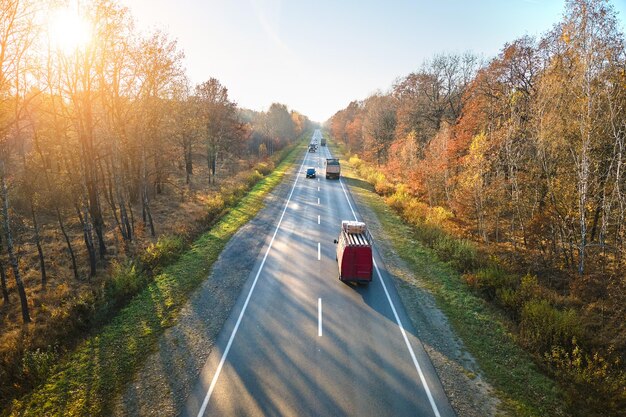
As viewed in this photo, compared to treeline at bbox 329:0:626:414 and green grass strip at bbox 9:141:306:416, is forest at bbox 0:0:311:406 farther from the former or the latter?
treeline at bbox 329:0:626:414

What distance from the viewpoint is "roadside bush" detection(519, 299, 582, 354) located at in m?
10.3

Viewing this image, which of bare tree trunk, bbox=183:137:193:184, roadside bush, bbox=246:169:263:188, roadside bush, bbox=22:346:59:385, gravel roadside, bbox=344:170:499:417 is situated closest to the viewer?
gravel roadside, bbox=344:170:499:417

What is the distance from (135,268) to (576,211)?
22.1 metres

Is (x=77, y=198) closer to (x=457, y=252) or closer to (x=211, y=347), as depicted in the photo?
(x=211, y=347)

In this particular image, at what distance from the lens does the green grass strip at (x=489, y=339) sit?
8.34m

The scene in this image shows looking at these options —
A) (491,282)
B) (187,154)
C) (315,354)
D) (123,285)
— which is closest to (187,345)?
(315,354)

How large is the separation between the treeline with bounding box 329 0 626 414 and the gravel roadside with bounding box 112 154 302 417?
10.5 meters

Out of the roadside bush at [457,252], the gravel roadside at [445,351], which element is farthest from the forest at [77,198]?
the roadside bush at [457,252]

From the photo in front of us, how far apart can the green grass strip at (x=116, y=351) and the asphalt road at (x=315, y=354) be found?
7.55 feet

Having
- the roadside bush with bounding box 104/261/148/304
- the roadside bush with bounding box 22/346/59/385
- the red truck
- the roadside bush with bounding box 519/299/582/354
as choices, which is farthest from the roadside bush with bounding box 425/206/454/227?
the roadside bush with bounding box 22/346/59/385

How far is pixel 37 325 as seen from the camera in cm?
1212

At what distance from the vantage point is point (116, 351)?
1013 cm

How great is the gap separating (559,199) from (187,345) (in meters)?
18.7

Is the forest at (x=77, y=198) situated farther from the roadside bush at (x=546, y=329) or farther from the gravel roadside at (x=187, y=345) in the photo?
the roadside bush at (x=546, y=329)
